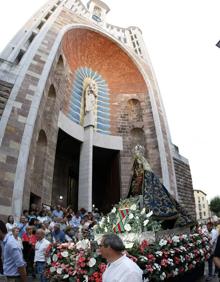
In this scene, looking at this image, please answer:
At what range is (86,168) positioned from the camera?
15.7 m

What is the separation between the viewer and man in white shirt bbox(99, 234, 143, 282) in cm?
173

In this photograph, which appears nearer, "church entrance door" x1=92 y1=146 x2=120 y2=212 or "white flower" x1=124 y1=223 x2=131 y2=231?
"white flower" x1=124 y1=223 x2=131 y2=231

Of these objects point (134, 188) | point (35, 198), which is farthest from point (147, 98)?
point (134, 188)

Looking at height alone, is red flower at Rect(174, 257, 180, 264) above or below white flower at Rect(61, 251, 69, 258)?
below

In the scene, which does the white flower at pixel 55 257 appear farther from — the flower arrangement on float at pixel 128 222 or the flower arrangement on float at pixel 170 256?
the flower arrangement on float at pixel 170 256

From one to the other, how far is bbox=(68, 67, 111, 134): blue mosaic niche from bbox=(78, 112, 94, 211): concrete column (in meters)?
1.13

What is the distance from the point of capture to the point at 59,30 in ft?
53.3

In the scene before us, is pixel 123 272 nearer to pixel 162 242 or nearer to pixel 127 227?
pixel 127 227

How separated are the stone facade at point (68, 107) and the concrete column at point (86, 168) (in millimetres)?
209

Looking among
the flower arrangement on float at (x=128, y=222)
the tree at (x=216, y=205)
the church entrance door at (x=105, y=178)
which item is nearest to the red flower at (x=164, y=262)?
the flower arrangement on float at (x=128, y=222)

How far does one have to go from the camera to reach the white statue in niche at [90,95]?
58.9ft

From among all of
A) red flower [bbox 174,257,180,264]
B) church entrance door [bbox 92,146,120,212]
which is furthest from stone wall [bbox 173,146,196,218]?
red flower [bbox 174,257,180,264]

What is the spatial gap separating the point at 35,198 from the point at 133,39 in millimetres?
16913

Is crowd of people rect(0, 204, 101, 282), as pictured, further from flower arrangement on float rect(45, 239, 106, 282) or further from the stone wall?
the stone wall
